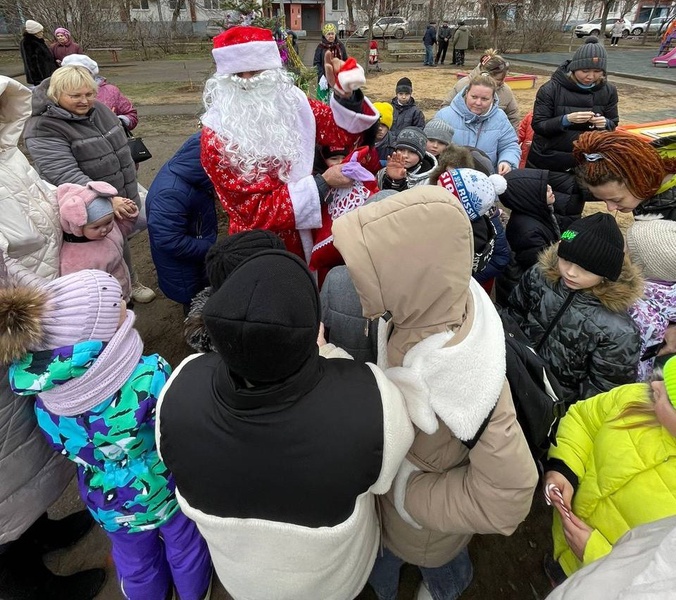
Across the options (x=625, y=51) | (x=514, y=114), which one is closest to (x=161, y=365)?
(x=514, y=114)

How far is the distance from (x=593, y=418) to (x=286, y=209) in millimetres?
1717

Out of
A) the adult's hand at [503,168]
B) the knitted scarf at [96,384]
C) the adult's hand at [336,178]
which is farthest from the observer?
the adult's hand at [503,168]

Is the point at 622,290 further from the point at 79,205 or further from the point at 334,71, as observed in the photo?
the point at 79,205

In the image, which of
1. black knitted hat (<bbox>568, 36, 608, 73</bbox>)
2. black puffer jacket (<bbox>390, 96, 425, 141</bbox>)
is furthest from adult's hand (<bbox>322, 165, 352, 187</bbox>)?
black puffer jacket (<bbox>390, 96, 425, 141</bbox>)

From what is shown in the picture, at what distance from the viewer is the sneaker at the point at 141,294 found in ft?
13.1

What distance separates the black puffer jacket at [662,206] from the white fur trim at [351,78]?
174cm

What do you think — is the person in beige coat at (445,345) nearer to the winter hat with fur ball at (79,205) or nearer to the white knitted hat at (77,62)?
the winter hat with fur ball at (79,205)

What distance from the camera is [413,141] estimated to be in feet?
9.28

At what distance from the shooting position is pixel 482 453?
1.24m

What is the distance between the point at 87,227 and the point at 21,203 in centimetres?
34

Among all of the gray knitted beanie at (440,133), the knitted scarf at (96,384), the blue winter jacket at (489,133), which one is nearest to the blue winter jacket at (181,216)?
the knitted scarf at (96,384)

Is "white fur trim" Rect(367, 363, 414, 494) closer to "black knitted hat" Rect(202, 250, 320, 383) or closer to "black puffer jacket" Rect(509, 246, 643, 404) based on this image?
"black knitted hat" Rect(202, 250, 320, 383)

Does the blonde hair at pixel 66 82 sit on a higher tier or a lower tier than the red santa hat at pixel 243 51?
lower

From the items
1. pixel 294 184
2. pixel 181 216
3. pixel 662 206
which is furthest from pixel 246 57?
pixel 662 206
